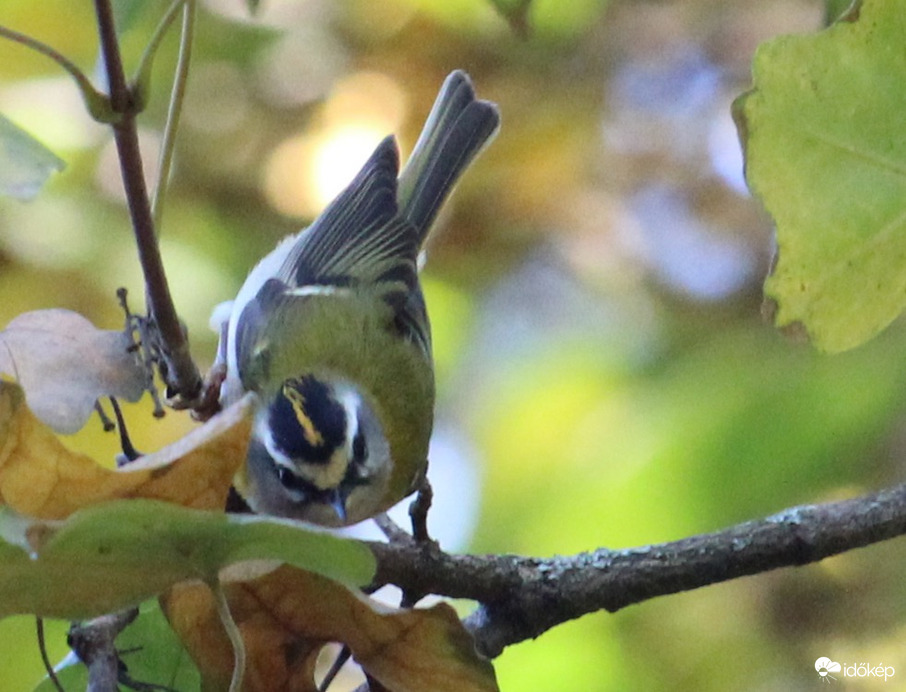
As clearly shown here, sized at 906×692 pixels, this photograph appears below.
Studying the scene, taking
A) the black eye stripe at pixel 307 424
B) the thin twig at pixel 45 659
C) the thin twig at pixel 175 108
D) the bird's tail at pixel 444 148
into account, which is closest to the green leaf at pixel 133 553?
the thin twig at pixel 45 659

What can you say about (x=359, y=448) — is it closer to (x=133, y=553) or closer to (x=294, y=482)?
(x=294, y=482)

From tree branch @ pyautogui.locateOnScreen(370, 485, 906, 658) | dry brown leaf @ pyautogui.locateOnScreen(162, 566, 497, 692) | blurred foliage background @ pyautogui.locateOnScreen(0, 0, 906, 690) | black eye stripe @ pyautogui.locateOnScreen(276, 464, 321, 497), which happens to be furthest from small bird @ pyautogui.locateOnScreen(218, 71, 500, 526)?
dry brown leaf @ pyautogui.locateOnScreen(162, 566, 497, 692)

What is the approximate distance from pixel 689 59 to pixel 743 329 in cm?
68

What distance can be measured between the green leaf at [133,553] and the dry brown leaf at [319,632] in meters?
0.08

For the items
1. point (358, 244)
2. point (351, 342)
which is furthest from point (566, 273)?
point (351, 342)

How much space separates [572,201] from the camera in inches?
89.8

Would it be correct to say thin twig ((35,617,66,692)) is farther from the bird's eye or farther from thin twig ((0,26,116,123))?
the bird's eye

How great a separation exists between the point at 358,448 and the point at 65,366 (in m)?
0.76

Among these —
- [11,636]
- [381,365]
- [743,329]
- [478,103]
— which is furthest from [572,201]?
[11,636]

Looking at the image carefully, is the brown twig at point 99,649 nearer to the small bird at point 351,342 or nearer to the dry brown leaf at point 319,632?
the dry brown leaf at point 319,632

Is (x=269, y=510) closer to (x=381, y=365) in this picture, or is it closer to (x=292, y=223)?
(x=381, y=365)

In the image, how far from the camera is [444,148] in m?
2.05

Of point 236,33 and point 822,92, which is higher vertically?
point 236,33

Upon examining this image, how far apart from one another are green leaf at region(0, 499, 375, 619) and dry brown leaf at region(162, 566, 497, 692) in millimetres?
77
